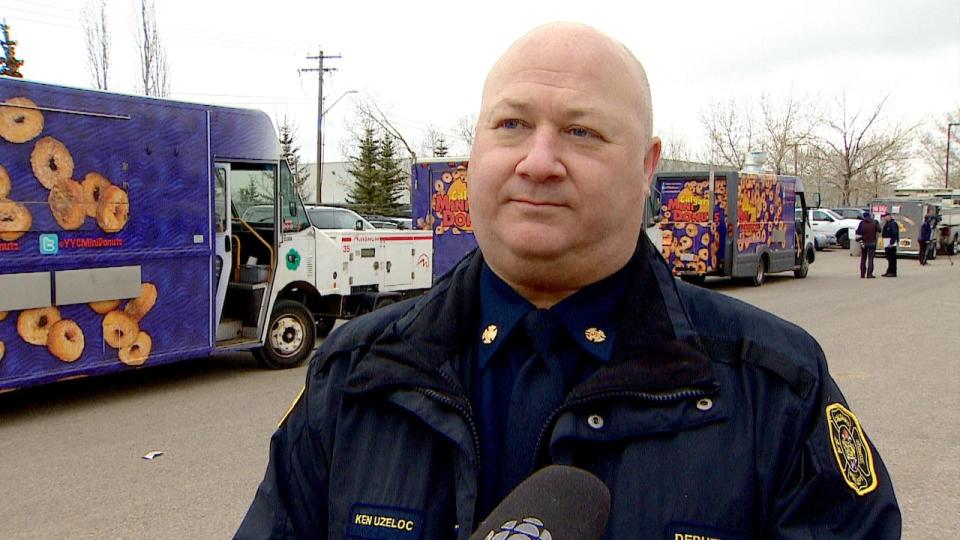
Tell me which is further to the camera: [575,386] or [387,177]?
[387,177]

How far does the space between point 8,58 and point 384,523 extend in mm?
23781

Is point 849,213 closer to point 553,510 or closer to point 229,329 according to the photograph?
point 229,329

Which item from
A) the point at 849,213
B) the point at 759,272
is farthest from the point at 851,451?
the point at 849,213

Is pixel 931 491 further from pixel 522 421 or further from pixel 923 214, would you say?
pixel 923 214

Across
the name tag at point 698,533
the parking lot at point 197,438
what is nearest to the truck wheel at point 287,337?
the parking lot at point 197,438

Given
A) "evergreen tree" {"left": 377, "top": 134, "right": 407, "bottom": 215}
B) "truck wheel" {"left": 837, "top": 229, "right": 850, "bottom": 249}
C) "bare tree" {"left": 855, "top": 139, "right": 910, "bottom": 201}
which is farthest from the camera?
"bare tree" {"left": 855, "top": 139, "right": 910, "bottom": 201}

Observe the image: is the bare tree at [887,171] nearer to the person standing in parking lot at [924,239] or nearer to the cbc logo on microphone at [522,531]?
the person standing in parking lot at [924,239]

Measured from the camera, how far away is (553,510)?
1.18 metres

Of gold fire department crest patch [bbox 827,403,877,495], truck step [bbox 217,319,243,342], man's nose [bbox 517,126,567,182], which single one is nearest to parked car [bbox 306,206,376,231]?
truck step [bbox 217,319,243,342]

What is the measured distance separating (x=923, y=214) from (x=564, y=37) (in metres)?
33.0

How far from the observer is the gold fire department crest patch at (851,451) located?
1495 millimetres

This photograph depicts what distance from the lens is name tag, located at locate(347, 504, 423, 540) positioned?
1.60 meters

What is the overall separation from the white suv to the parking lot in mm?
26536

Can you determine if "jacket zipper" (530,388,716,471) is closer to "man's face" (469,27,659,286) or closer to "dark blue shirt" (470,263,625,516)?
"dark blue shirt" (470,263,625,516)
